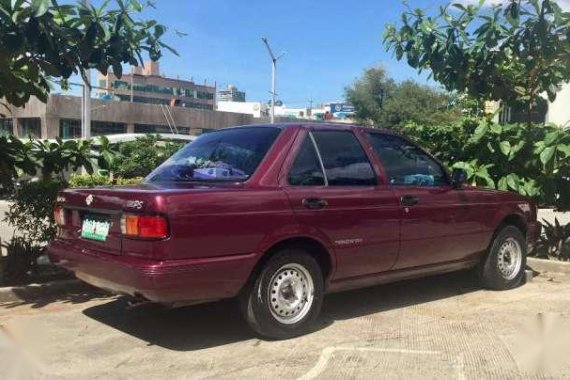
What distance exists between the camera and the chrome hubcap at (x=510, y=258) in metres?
7.21

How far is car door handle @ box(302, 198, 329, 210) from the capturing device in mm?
5266

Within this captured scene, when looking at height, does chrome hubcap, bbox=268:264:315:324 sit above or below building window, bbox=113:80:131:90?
below

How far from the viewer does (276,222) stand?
199 inches

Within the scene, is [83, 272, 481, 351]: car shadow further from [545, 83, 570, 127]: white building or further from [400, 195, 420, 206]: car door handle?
[545, 83, 570, 127]: white building

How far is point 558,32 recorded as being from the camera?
27.1ft

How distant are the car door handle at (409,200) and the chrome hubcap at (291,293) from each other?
1177mm

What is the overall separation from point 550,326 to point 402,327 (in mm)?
1247

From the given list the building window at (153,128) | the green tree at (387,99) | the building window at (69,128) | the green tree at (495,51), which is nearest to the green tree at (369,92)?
the green tree at (387,99)

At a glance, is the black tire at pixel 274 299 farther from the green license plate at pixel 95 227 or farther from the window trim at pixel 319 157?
the green license plate at pixel 95 227

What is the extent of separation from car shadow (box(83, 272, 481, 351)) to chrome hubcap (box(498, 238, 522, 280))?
34cm

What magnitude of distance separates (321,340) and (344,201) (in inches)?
44.0

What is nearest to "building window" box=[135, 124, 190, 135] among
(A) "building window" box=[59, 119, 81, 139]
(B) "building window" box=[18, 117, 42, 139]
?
(A) "building window" box=[59, 119, 81, 139]

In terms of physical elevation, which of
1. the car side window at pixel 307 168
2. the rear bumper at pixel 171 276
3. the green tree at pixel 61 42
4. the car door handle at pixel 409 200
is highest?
the green tree at pixel 61 42

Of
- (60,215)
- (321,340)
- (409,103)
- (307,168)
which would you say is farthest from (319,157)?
(409,103)
